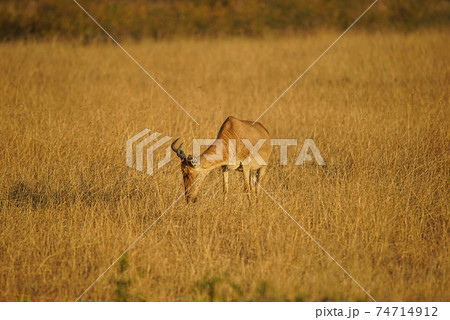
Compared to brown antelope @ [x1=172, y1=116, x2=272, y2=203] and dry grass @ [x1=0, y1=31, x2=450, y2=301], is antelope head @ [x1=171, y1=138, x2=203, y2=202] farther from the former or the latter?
dry grass @ [x1=0, y1=31, x2=450, y2=301]

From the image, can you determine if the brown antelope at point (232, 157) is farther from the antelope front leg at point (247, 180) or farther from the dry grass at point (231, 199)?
the dry grass at point (231, 199)

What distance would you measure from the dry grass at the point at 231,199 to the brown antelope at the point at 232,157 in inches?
9.6

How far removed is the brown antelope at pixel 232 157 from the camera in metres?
6.41

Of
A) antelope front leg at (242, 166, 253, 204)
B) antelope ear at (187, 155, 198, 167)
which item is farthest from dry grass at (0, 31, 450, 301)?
antelope ear at (187, 155, 198, 167)

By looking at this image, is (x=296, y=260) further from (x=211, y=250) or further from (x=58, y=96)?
(x=58, y=96)

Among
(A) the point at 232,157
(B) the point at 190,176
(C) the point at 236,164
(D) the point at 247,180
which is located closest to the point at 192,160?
(B) the point at 190,176

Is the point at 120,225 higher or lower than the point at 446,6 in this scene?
lower

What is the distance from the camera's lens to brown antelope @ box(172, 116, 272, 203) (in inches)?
253

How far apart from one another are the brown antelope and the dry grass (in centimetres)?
24

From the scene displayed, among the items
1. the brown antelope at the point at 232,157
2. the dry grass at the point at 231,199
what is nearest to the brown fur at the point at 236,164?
the brown antelope at the point at 232,157

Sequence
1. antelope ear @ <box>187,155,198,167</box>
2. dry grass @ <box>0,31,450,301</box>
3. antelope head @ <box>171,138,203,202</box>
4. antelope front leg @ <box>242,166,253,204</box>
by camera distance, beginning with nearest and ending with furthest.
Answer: dry grass @ <box>0,31,450,301</box> → antelope ear @ <box>187,155,198,167</box> → antelope head @ <box>171,138,203,202</box> → antelope front leg @ <box>242,166,253,204</box>

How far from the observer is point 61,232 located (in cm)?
560

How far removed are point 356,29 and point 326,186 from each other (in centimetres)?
1392

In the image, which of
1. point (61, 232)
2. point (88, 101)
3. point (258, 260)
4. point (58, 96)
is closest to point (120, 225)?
point (61, 232)
